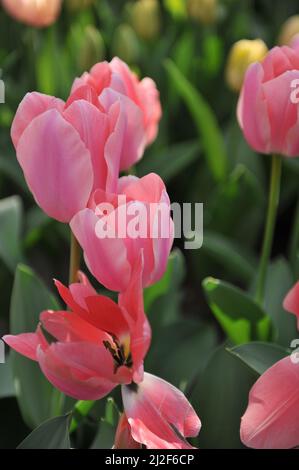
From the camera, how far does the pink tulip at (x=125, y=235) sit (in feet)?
2.00

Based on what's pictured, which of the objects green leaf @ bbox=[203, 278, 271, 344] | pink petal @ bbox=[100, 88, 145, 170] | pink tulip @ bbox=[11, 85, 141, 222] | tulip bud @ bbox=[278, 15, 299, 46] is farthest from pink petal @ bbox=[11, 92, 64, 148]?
tulip bud @ bbox=[278, 15, 299, 46]

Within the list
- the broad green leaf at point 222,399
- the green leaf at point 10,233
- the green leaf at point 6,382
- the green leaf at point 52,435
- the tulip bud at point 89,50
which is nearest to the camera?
the green leaf at point 52,435

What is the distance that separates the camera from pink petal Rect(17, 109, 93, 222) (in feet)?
2.15

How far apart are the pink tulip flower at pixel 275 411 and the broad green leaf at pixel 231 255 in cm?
63

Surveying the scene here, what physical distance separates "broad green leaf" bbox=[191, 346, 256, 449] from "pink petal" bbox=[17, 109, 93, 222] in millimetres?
288

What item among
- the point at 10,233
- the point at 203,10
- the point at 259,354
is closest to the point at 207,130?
the point at 203,10

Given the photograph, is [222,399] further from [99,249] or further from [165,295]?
[99,249]

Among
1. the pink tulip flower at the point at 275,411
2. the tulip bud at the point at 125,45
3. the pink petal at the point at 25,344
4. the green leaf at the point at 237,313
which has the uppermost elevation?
the tulip bud at the point at 125,45

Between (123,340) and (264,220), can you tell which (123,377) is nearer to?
(123,340)

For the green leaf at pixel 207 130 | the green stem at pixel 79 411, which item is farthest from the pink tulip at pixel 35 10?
the green stem at pixel 79 411

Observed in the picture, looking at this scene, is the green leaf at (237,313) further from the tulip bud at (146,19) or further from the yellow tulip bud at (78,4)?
the yellow tulip bud at (78,4)

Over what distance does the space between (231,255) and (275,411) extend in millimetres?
652

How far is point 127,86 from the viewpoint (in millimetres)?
827

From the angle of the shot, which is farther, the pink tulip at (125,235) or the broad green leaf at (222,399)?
the broad green leaf at (222,399)
